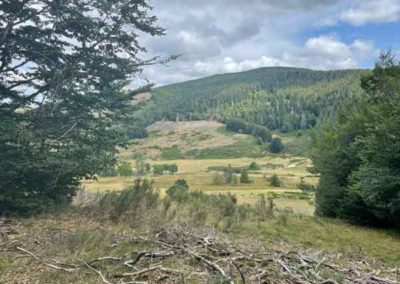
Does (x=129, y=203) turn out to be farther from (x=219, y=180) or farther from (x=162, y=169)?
(x=162, y=169)

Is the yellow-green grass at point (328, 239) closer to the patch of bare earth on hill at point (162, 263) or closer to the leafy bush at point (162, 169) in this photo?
the patch of bare earth on hill at point (162, 263)

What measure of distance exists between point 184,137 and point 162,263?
525 feet

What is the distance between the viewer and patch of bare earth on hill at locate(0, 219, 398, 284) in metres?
5.86

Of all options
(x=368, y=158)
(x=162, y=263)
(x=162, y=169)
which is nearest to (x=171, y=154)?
(x=162, y=169)

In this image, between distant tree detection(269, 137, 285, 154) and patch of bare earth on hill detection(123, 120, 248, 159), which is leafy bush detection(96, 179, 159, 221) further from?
patch of bare earth on hill detection(123, 120, 248, 159)

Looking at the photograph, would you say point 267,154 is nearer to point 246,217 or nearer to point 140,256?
point 246,217

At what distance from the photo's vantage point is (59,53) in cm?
1336

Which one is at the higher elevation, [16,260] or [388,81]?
[388,81]

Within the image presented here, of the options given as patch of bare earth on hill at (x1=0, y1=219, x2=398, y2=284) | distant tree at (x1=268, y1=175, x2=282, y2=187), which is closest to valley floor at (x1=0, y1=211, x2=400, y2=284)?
patch of bare earth on hill at (x1=0, y1=219, x2=398, y2=284)

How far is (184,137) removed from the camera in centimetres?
16638

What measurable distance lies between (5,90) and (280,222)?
31.2 feet

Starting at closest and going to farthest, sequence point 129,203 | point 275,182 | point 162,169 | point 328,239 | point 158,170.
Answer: point 328,239 < point 129,203 < point 275,182 < point 158,170 < point 162,169

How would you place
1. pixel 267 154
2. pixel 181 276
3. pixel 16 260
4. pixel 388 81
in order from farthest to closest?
pixel 267 154, pixel 388 81, pixel 16 260, pixel 181 276

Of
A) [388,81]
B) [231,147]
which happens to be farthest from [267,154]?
[388,81]
